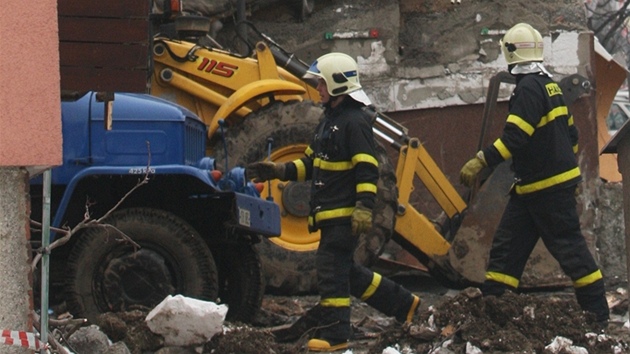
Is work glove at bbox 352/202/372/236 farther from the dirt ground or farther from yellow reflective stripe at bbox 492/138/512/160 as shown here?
yellow reflective stripe at bbox 492/138/512/160

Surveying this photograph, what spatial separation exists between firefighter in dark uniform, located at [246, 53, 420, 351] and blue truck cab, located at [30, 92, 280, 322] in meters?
0.72

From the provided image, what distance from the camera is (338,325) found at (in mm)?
8164

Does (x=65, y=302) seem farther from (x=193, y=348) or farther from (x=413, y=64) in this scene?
(x=413, y=64)

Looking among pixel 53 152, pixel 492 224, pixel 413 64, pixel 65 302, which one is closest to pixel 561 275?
pixel 492 224

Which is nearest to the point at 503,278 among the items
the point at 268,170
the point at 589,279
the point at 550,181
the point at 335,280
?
the point at 589,279

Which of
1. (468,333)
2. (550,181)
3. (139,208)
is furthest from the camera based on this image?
(139,208)

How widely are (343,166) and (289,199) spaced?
2669 mm

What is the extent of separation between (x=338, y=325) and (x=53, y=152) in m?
3.05

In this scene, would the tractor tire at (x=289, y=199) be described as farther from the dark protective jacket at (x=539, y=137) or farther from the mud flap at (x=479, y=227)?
the dark protective jacket at (x=539, y=137)

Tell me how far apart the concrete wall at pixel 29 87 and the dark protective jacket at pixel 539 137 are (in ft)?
11.4

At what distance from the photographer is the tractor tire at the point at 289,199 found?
10695mm

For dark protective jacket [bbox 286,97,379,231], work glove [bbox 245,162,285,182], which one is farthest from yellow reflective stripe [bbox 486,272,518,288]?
work glove [bbox 245,162,285,182]

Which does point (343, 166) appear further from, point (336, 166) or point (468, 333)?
point (468, 333)

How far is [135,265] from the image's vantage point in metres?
8.41
